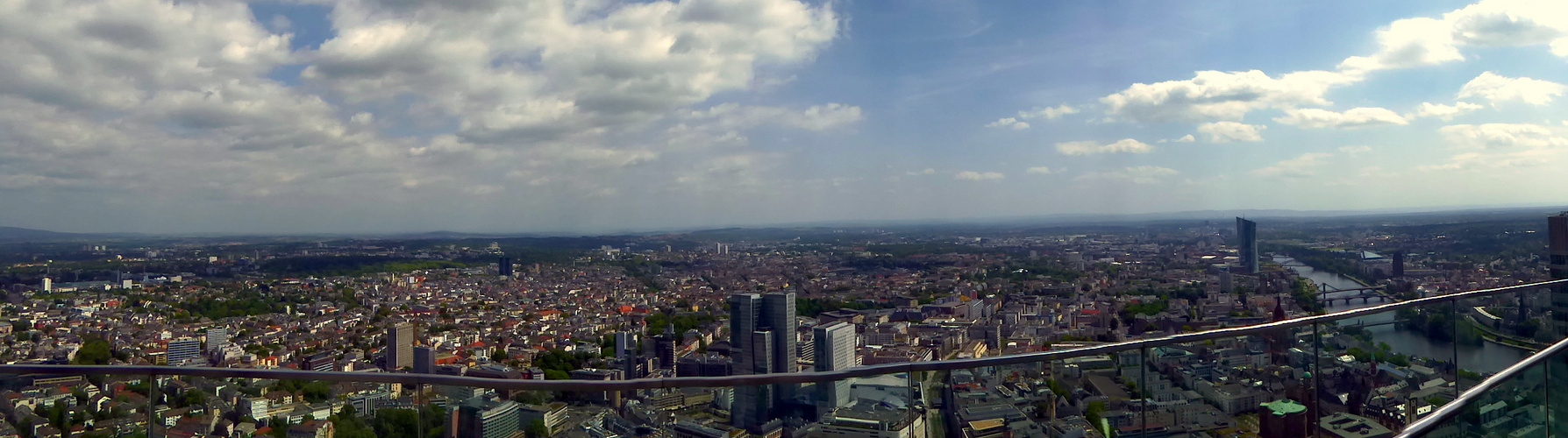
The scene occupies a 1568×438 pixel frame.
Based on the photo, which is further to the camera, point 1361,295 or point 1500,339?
point 1361,295

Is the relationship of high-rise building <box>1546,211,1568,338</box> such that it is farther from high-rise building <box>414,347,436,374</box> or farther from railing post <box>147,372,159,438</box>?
high-rise building <box>414,347,436,374</box>

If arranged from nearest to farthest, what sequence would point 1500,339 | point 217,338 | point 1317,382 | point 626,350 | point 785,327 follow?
point 1317,382
point 1500,339
point 785,327
point 626,350
point 217,338

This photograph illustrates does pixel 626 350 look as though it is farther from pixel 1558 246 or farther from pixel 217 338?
pixel 1558 246

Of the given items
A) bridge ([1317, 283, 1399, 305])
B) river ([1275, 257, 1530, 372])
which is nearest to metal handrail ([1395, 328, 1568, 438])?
river ([1275, 257, 1530, 372])

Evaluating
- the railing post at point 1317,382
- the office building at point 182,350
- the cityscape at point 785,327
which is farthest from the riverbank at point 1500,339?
the office building at point 182,350

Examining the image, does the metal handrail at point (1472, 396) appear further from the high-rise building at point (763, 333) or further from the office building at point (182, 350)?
the office building at point (182, 350)

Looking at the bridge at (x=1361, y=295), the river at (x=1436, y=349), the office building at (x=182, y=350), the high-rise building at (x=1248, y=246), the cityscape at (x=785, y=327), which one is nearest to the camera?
the cityscape at (x=785, y=327)

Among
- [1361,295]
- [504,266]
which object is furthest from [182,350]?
[1361,295]

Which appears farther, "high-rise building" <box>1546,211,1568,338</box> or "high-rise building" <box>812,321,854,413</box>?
"high-rise building" <box>812,321,854,413</box>
